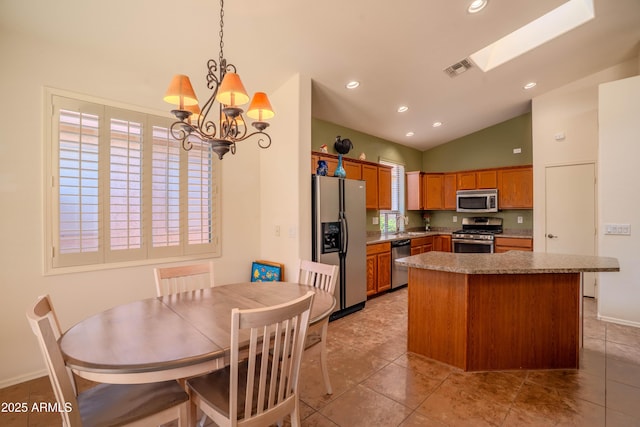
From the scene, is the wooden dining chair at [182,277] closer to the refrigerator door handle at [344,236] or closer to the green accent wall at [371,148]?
the refrigerator door handle at [344,236]

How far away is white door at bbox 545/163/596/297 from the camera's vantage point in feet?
14.2

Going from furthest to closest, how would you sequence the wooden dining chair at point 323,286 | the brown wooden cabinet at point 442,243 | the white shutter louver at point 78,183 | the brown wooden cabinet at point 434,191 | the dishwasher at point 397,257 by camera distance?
the brown wooden cabinet at point 434,191 → the brown wooden cabinet at point 442,243 → the dishwasher at point 397,257 → the white shutter louver at point 78,183 → the wooden dining chair at point 323,286

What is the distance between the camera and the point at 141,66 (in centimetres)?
277

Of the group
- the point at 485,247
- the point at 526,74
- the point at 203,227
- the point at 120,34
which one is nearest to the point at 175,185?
the point at 203,227

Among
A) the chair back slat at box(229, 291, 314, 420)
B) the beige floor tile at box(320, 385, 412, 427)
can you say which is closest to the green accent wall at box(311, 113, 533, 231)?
the beige floor tile at box(320, 385, 412, 427)

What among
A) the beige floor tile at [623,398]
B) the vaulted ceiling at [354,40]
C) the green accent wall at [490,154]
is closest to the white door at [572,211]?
the green accent wall at [490,154]

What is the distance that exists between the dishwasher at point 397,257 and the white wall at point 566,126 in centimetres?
208

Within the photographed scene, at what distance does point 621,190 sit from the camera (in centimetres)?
345

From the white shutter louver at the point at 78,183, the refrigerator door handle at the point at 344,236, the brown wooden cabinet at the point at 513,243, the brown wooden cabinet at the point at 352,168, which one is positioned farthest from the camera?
the brown wooden cabinet at the point at 513,243

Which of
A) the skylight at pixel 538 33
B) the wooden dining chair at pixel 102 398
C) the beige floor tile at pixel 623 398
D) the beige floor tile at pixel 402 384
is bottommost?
the beige floor tile at pixel 402 384

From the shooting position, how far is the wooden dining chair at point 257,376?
1231 millimetres

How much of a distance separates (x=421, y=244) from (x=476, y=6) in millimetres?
3875

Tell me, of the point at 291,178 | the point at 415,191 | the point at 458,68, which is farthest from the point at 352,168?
the point at 415,191

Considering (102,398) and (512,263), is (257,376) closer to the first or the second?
(102,398)
